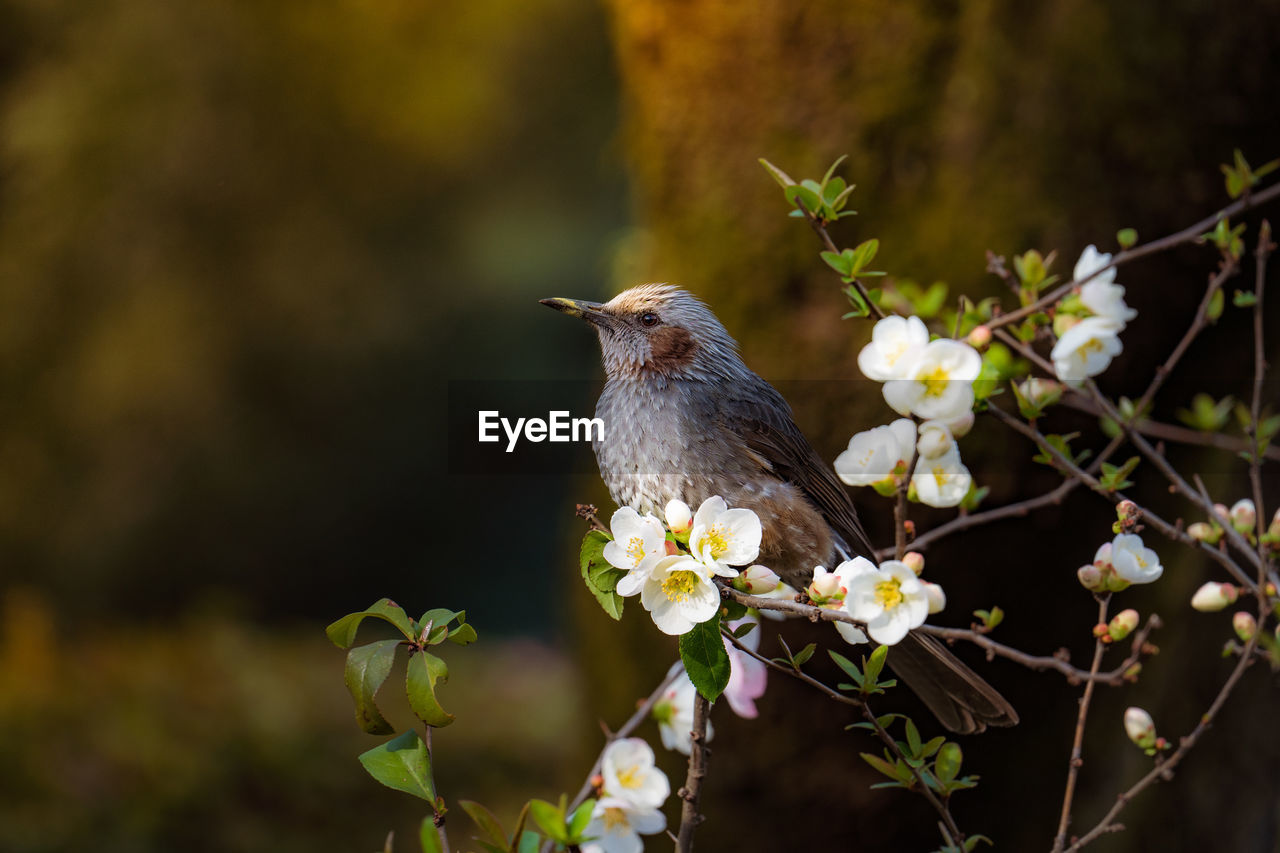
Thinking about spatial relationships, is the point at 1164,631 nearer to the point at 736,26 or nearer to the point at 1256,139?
the point at 1256,139

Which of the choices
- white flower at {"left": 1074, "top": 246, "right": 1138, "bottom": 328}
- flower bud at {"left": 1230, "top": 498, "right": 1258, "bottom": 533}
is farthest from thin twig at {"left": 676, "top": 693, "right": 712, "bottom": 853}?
flower bud at {"left": 1230, "top": 498, "right": 1258, "bottom": 533}

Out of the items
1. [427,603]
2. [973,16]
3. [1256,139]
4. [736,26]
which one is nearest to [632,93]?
[736,26]

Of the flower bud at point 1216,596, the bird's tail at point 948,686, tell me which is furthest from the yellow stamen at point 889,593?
the flower bud at point 1216,596

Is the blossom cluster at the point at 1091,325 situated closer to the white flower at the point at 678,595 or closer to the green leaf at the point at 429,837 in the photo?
the white flower at the point at 678,595

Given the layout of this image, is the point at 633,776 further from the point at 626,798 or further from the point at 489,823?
the point at 489,823

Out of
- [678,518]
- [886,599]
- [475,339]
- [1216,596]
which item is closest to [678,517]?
[678,518]

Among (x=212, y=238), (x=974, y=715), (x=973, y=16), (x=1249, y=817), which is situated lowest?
(x=1249, y=817)

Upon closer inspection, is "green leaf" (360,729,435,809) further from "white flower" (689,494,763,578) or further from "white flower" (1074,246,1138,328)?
"white flower" (1074,246,1138,328)
